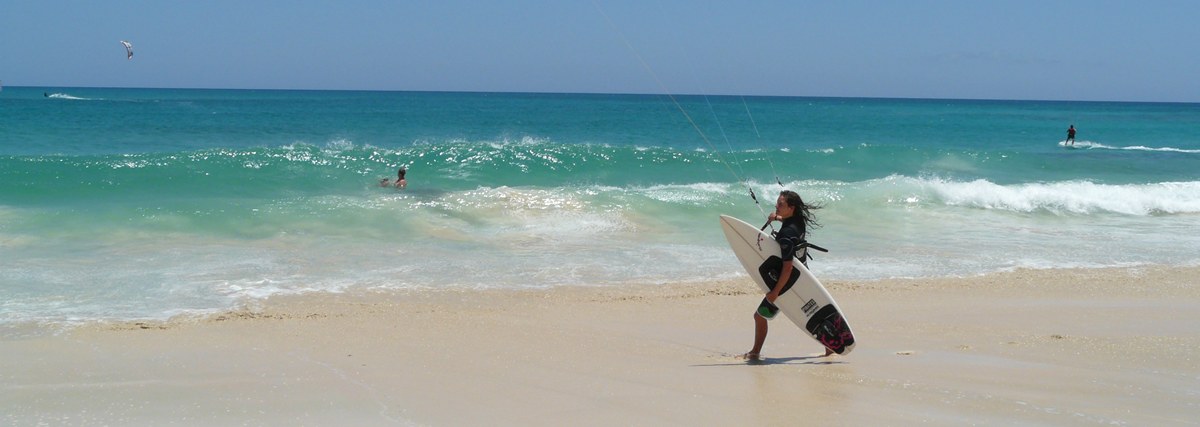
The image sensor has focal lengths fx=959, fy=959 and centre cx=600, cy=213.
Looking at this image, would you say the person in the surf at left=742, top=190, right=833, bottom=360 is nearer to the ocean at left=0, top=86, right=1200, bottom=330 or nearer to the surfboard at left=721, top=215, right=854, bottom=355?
the surfboard at left=721, top=215, right=854, bottom=355

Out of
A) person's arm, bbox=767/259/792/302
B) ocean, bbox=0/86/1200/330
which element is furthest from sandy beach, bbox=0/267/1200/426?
ocean, bbox=0/86/1200/330

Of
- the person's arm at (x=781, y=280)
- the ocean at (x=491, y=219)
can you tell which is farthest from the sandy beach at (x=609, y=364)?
the ocean at (x=491, y=219)

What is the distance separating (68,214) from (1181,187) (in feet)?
58.7

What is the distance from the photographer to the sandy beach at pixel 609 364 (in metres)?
4.71

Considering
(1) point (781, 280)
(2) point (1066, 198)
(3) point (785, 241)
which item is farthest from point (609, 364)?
(2) point (1066, 198)

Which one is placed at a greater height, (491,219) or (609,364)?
(609,364)

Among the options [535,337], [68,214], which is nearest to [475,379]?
[535,337]

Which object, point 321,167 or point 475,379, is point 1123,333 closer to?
point 475,379

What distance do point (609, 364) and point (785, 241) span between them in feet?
4.23

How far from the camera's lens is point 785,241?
18.9 feet

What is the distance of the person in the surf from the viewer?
5699 millimetres

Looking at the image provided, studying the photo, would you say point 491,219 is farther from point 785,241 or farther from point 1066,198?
point 1066,198

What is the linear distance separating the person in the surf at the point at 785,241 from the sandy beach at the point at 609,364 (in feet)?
0.71

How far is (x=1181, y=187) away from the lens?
56.7 feet
